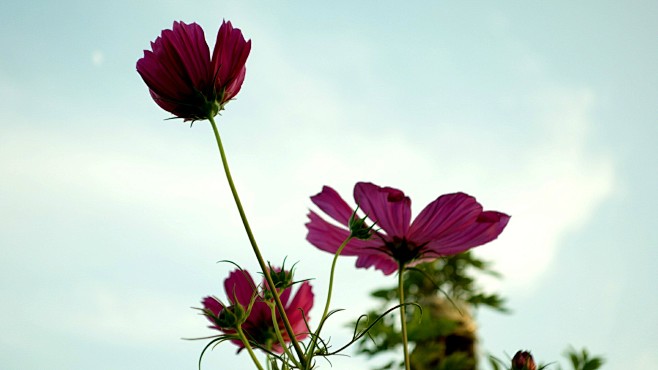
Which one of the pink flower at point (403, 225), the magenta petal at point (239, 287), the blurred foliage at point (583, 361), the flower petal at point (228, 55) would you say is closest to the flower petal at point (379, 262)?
the pink flower at point (403, 225)

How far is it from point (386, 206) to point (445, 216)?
0.05 meters

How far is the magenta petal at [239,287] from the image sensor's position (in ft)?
2.00

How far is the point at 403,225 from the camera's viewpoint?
61 centimetres

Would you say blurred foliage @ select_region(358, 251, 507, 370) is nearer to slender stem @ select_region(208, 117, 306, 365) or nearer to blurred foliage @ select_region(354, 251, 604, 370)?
blurred foliage @ select_region(354, 251, 604, 370)

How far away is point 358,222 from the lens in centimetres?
57

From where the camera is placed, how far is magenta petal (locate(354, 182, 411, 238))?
0.58 meters

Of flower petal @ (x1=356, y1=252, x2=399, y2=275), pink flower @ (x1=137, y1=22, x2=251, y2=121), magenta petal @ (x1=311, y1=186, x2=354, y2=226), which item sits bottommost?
flower petal @ (x1=356, y1=252, x2=399, y2=275)

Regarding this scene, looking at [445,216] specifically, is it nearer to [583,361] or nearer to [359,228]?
[359,228]

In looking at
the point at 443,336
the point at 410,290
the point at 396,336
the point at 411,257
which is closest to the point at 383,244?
the point at 411,257

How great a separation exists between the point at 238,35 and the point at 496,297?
12.2 ft

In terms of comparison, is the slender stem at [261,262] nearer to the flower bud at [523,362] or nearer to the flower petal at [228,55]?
the flower petal at [228,55]

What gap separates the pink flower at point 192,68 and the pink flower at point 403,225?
138 mm

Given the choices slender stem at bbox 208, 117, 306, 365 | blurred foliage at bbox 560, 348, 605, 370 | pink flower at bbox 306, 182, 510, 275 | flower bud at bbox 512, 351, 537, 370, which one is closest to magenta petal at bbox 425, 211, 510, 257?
pink flower at bbox 306, 182, 510, 275

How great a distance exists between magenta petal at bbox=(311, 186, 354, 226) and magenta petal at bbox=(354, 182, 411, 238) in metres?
0.01
